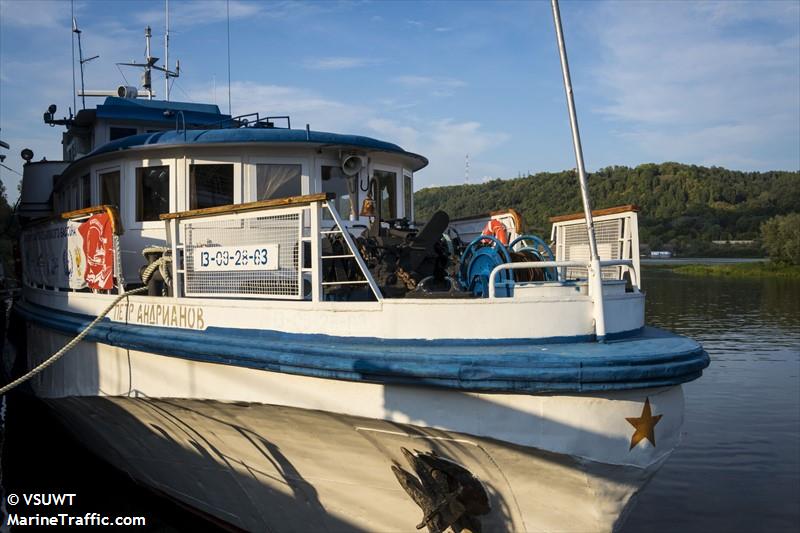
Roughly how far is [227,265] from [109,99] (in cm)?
670

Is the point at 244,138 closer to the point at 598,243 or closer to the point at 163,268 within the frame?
the point at 163,268

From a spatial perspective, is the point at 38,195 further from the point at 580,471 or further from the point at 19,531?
the point at 580,471

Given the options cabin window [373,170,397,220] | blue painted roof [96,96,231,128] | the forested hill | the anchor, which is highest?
the forested hill

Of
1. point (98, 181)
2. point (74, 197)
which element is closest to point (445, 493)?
point (98, 181)

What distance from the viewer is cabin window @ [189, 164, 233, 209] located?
23.1 feet

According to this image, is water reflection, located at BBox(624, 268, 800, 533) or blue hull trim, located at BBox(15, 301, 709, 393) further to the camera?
water reflection, located at BBox(624, 268, 800, 533)

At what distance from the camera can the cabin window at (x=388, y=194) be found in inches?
309

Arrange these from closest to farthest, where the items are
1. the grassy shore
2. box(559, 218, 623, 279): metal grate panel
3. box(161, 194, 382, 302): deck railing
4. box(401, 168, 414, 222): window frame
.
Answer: box(161, 194, 382, 302): deck railing, box(559, 218, 623, 279): metal grate panel, box(401, 168, 414, 222): window frame, the grassy shore

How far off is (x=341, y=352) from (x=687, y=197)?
3949 inches

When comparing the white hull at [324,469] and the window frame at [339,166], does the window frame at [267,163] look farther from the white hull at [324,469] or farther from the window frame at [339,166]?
the white hull at [324,469]

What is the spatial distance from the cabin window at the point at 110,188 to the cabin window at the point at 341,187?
7.01 feet

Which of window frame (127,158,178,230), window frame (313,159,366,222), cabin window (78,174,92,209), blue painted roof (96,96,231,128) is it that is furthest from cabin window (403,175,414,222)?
blue painted roof (96,96,231,128)

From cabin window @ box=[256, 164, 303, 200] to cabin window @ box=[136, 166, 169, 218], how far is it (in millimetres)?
941

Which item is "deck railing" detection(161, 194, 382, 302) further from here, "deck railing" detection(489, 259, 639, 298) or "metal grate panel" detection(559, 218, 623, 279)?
"metal grate panel" detection(559, 218, 623, 279)
